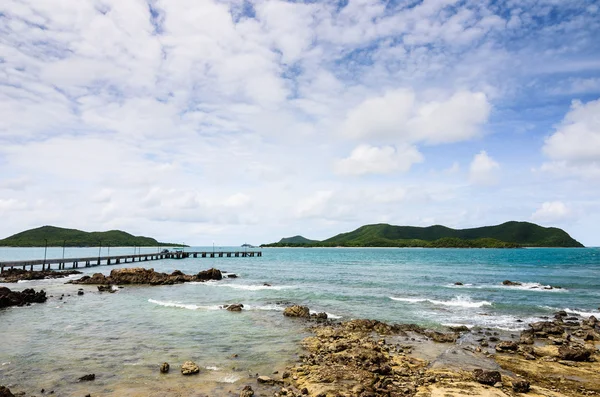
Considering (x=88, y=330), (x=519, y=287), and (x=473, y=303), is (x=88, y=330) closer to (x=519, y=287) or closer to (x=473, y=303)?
(x=473, y=303)

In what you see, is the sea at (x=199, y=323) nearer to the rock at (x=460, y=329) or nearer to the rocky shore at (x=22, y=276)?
the rock at (x=460, y=329)

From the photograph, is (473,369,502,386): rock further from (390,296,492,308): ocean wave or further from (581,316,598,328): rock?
(390,296,492,308): ocean wave

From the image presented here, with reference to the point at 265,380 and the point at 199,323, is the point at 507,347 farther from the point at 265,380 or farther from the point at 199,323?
the point at 199,323

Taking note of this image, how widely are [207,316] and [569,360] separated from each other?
79.2 ft

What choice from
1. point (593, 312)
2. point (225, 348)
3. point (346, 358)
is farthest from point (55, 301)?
point (593, 312)

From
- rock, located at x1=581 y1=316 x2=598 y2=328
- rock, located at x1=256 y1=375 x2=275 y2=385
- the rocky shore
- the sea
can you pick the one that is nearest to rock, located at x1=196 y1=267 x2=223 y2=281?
the sea

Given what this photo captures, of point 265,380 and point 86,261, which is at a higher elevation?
point 86,261

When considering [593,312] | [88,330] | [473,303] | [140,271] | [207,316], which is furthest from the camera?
[140,271]

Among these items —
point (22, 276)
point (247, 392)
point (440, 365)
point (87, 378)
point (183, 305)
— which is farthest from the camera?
point (22, 276)

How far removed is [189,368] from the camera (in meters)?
16.3

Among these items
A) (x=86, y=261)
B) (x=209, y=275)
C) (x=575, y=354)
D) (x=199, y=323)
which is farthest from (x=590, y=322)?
(x=86, y=261)

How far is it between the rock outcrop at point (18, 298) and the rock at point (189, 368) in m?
26.6

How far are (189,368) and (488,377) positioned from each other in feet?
42.5

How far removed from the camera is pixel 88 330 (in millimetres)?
24234
